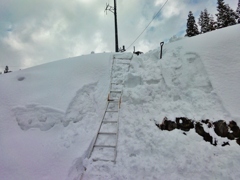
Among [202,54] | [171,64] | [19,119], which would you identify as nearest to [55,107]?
[19,119]

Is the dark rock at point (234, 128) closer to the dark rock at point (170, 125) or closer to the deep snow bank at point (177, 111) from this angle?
the deep snow bank at point (177, 111)

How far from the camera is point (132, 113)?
547 centimetres

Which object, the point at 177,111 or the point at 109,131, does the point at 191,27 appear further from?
the point at 109,131

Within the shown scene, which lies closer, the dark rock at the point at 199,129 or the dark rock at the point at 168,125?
the dark rock at the point at 199,129

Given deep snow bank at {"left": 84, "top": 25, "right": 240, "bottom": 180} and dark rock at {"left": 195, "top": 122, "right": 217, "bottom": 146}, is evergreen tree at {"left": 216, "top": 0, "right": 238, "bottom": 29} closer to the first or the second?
deep snow bank at {"left": 84, "top": 25, "right": 240, "bottom": 180}

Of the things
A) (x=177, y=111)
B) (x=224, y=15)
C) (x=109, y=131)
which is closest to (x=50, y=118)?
(x=109, y=131)

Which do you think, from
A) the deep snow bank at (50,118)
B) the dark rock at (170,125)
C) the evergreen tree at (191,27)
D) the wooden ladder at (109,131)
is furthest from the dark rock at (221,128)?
the evergreen tree at (191,27)

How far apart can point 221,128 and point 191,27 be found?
22275mm

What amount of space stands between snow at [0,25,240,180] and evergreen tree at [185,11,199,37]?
16947mm

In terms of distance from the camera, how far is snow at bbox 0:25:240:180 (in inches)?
152

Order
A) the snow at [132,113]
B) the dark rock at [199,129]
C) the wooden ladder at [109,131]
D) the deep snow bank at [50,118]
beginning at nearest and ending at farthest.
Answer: the snow at [132,113] → the deep snow bank at [50,118] → the wooden ladder at [109,131] → the dark rock at [199,129]

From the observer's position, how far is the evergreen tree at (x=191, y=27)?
2273 centimetres

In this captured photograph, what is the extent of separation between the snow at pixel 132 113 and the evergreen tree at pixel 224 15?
18.7 meters

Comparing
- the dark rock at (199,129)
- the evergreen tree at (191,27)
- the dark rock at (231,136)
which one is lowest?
the dark rock at (231,136)
